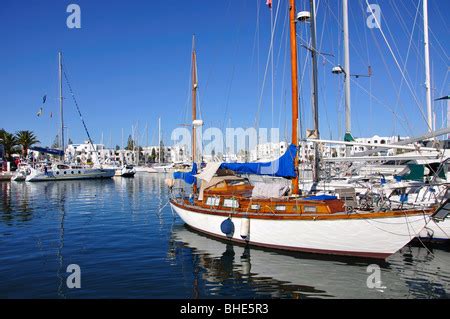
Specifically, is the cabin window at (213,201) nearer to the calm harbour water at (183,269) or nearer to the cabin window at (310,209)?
the calm harbour water at (183,269)

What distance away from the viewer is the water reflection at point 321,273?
11.4 meters

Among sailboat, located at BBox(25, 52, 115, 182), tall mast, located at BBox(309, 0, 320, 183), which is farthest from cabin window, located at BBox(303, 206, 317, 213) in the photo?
sailboat, located at BBox(25, 52, 115, 182)

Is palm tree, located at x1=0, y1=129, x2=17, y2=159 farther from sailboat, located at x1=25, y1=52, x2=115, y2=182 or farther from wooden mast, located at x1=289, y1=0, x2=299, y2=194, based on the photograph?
wooden mast, located at x1=289, y1=0, x2=299, y2=194

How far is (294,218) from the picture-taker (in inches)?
577

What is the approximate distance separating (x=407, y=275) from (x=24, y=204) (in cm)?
3285

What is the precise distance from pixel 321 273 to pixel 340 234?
180 cm

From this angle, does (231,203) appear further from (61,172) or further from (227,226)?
(61,172)

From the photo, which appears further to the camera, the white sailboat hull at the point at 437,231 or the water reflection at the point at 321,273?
the white sailboat hull at the point at 437,231

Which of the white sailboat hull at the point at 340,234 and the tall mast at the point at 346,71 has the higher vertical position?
the tall mast at the point at 346,71

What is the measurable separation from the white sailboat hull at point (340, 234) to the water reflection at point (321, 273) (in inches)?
17.0

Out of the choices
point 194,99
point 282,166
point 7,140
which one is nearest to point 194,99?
point 194,99
